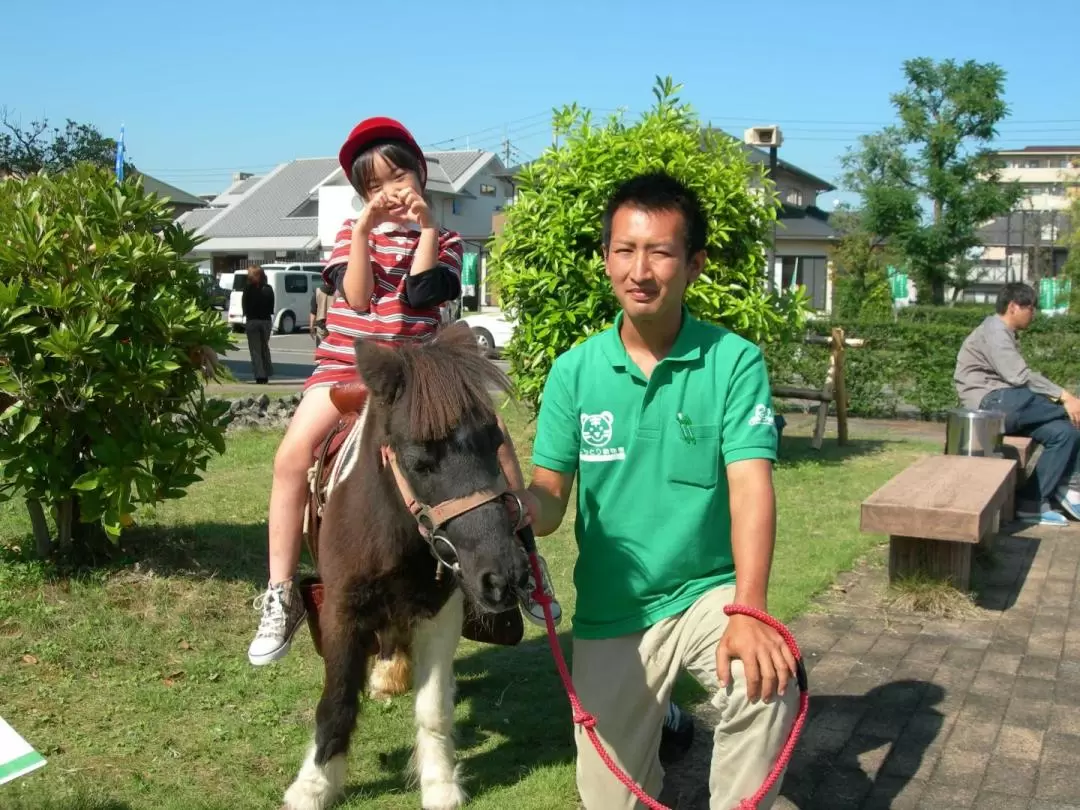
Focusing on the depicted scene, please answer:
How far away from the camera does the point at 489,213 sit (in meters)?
65.9

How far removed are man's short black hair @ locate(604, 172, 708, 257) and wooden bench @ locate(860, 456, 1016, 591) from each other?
3.37 m

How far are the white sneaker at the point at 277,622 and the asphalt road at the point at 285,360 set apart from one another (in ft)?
36.1

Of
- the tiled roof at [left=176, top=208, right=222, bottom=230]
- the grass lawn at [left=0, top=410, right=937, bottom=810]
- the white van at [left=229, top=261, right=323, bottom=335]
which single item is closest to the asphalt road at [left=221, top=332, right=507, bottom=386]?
the white van at [left=229, top=261, right=323, bottom=335]

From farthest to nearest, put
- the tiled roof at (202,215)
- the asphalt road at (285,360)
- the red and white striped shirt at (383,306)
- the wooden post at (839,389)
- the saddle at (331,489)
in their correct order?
the tiled roof at (202,215) < the asphalt road at (285,360) < the wooden post at (839,389) < the red and white striped shirt at (383,306) < the saddle at (331,489)

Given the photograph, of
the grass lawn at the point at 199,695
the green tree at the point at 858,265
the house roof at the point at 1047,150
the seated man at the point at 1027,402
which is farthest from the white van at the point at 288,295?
the house roof at the point at 1047,150

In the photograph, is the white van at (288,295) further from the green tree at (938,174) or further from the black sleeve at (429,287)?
the black sleeve at (429,287)

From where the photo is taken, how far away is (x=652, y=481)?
123 inches

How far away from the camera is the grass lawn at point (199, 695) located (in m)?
3.95

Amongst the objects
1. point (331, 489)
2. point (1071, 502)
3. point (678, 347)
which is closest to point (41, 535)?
point (331, 489)

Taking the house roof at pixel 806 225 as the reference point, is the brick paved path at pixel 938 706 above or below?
below

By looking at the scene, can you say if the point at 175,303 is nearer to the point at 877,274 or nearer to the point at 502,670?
the point at 502,670

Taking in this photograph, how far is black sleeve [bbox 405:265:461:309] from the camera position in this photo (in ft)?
13.6

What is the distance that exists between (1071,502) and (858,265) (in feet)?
111

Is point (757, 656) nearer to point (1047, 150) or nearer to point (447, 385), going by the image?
point (447, 385)
